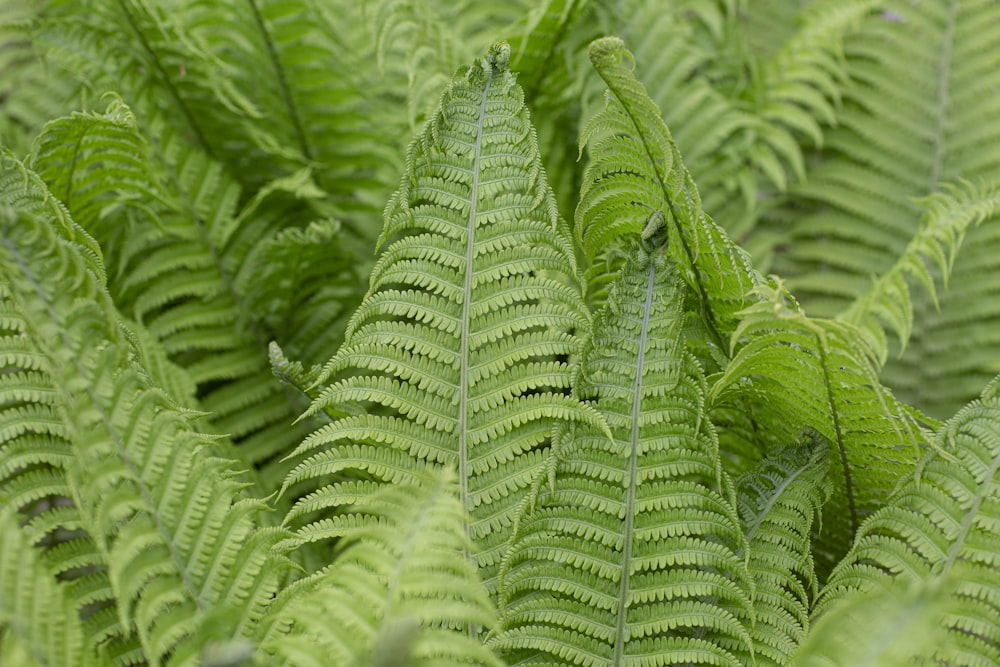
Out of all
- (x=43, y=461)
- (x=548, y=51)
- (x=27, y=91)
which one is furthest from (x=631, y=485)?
(x=27, y=91)

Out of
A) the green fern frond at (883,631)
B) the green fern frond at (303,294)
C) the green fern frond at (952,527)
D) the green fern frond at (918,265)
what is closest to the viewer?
the green fern frond at (883,631)

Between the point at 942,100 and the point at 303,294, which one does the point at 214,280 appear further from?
the point at 942,100

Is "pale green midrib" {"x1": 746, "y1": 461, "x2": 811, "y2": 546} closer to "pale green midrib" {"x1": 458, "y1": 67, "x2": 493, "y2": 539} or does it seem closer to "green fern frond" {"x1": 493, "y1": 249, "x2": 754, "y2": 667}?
"green fern frond" {"x1": 493, "y1": 249, "x2": 754, "y2": 667}

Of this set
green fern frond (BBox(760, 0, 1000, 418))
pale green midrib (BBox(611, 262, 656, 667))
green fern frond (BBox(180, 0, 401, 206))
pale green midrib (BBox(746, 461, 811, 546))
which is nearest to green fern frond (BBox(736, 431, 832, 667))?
pale green midrib (BBox(746, 461, 811, 546))

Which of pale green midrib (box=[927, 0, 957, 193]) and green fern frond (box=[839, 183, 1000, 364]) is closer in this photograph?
green fern frond (box=[839, 183, 1000, 364])

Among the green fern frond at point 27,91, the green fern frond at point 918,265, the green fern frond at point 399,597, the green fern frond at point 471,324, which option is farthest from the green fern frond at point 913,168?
the green fern frond at point 27,91

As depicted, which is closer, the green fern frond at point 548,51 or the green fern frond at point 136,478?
the green fern frond at point 136,478

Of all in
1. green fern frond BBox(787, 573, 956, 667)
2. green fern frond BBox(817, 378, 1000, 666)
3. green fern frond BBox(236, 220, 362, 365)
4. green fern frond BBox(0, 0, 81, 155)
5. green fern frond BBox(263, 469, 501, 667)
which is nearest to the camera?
green fern frond BBox(787, 573, 956, 667)

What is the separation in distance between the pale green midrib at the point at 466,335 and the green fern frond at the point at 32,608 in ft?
1.31

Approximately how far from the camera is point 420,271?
95cm

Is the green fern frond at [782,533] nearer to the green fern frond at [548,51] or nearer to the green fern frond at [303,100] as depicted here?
the green fern frond at [548,51]

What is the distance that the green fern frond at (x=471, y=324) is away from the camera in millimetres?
923

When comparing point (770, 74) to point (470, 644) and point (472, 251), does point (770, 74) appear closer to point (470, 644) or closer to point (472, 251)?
point (472, 251)

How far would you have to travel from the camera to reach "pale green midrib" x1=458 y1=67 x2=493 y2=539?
0.93 m
